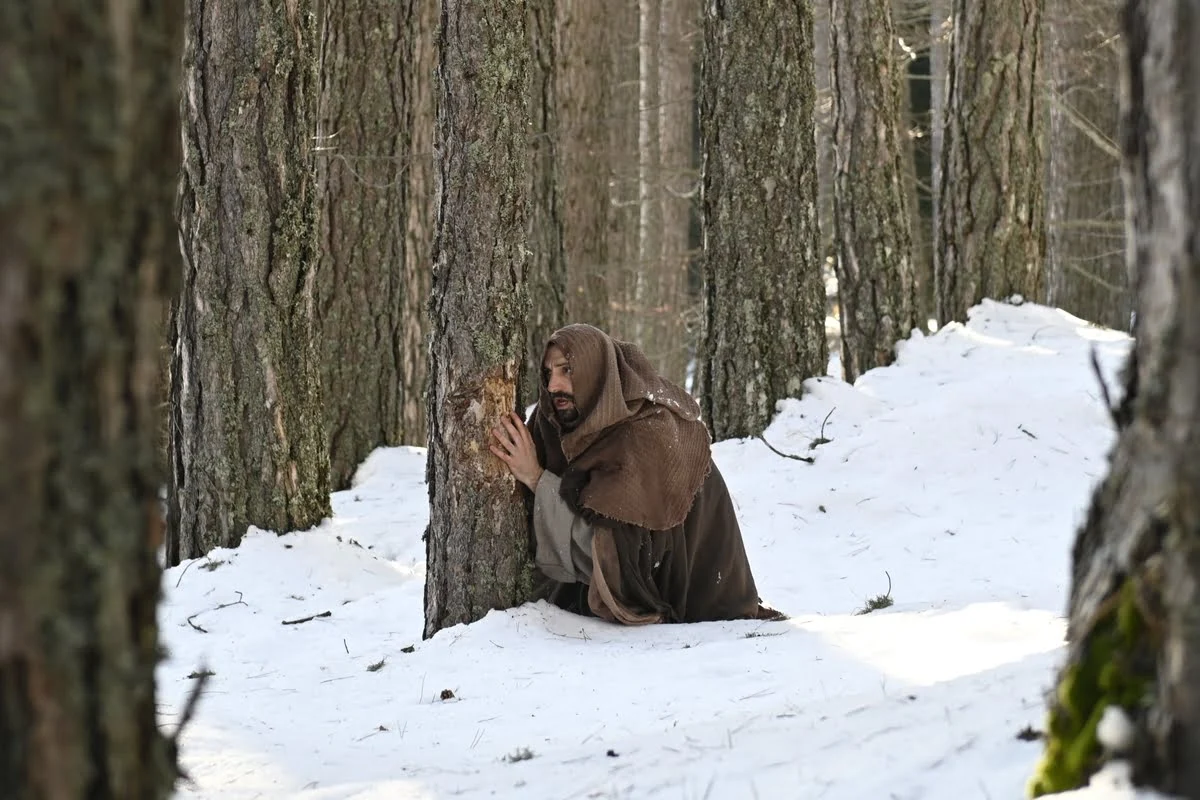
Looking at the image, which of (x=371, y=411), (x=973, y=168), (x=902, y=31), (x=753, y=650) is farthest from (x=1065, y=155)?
(x=753, y=650)

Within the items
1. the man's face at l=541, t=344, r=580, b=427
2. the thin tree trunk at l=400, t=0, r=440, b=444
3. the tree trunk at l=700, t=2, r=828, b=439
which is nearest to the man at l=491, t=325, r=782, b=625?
the man's face at l=541, t=344, r=580, b=427

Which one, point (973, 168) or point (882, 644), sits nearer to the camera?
point (882, 644)

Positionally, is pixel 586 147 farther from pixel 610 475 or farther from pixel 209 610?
pixel 610 475

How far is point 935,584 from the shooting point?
656 centimetres

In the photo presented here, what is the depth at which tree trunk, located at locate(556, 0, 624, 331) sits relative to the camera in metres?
11.6

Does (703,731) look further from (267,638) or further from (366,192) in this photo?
(366,192)

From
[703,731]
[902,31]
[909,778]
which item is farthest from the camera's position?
[902,31]

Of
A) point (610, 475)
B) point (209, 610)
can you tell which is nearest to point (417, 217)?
point (209, 610)

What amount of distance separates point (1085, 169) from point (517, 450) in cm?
1063

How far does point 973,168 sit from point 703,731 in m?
6.58

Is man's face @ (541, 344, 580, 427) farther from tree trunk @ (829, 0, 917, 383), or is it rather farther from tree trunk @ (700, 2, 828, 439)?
tree trunk @ (829, 0, 917, 383)

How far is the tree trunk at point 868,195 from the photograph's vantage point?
9578 millimetres

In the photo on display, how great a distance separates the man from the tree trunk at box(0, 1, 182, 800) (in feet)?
11.7

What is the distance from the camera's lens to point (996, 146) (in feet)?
30.7
